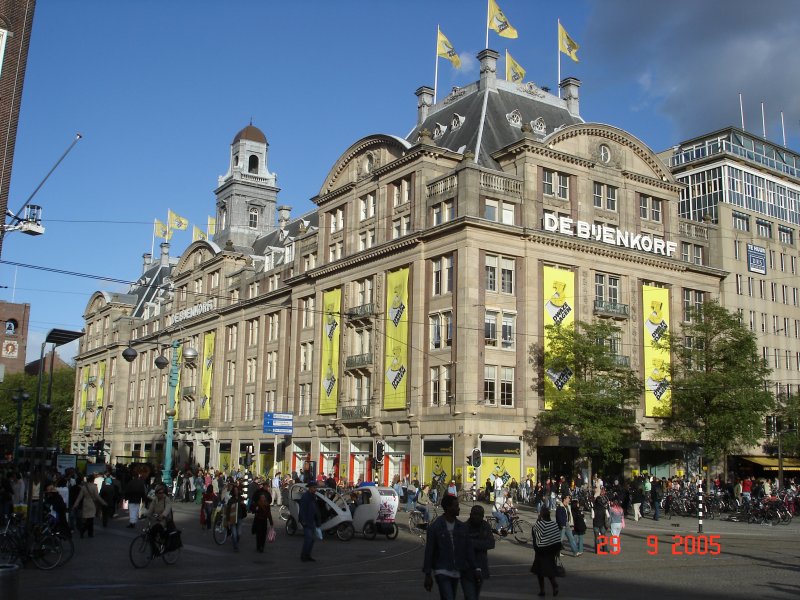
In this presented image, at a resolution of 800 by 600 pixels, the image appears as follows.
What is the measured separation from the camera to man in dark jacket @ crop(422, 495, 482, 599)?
38.4ft

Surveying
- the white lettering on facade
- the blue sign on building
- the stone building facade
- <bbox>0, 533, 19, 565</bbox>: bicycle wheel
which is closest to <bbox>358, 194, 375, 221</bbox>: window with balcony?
the stone building facade

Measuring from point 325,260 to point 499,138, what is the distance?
616 inches

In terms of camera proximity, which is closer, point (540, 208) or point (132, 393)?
point (540, 208)

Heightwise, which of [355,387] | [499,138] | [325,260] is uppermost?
[499,138]

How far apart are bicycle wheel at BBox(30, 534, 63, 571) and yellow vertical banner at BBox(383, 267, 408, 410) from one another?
33008mm

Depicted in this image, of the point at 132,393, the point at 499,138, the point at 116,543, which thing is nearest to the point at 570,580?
the point at 116,543

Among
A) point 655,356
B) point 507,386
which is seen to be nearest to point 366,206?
point 507,386

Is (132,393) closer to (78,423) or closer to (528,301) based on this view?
(78,423)

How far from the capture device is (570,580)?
18703mm

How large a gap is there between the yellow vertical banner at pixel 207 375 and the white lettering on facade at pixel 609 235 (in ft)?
128

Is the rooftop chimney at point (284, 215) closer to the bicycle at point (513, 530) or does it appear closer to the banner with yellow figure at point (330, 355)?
the banner with yellow figure at point (330, 355)

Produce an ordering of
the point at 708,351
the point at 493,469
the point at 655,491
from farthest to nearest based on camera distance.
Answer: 1. the point at 708,351
2. the point at 493,469
3. the point at 655,491

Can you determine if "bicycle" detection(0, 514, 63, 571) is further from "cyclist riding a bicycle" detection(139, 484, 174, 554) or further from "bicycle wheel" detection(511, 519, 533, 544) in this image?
"bicycle wheel" detection(511, 519, 533, 544)

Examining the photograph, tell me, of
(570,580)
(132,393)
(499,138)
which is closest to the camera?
(570,580)
